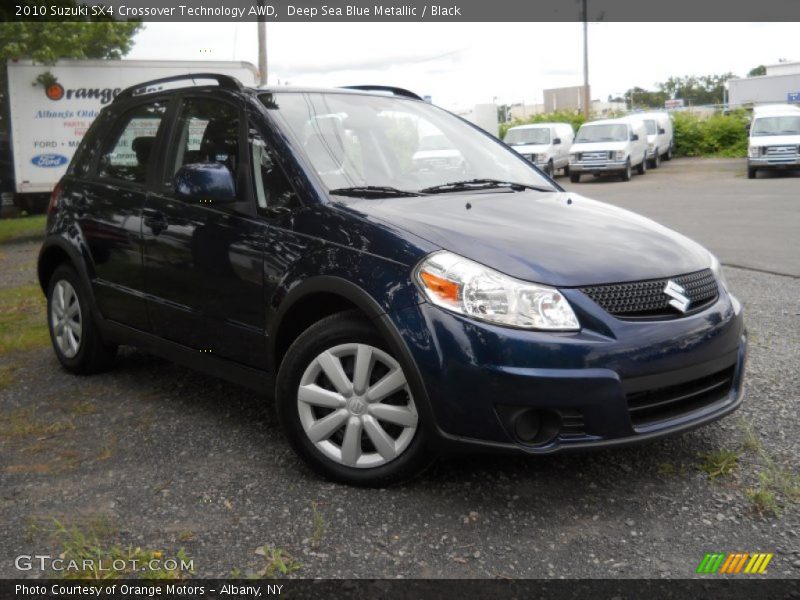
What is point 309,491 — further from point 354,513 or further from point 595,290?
point 595,290

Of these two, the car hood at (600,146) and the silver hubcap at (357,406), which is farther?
the car hood at (600,146)

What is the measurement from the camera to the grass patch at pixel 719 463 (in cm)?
373

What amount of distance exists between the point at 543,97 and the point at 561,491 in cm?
6226

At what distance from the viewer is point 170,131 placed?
4855 millimetres

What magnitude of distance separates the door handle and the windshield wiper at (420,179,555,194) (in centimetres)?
139

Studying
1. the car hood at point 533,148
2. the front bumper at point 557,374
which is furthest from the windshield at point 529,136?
the front bumper at point 557,374

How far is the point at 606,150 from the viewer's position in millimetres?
26359

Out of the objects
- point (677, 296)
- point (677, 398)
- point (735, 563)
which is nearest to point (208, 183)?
point (677, 296)

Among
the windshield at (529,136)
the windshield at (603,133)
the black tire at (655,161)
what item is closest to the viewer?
the windshield at (603,133)

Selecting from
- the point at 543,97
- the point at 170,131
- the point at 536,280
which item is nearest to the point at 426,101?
the point at 170,131

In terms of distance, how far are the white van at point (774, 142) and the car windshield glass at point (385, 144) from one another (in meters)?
21.6

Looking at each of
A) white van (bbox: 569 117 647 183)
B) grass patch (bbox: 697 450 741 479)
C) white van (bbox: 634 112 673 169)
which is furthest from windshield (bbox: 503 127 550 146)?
grass patch (bbox: 697 450 741 479)

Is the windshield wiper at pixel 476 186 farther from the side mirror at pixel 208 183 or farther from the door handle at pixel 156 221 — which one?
the door handle at pixel 156 221

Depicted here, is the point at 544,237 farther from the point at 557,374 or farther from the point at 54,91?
the point at 54,91
